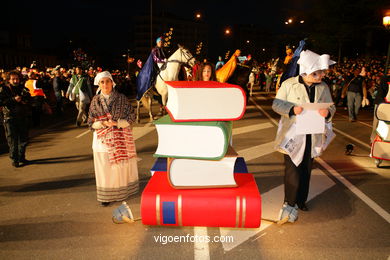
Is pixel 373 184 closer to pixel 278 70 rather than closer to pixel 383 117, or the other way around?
pixel 383 117

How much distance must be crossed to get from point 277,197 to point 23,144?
5.30 metres

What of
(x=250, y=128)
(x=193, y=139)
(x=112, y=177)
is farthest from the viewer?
(x=250, y=128)

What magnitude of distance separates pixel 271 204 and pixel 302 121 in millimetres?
1455

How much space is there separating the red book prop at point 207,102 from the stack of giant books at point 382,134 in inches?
175

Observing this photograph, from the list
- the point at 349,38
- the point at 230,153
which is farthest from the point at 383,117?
the point at 349,38

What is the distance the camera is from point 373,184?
5.77 meters

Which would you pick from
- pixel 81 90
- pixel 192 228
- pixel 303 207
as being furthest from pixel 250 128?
pixel 192 228

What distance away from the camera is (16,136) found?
6863mm

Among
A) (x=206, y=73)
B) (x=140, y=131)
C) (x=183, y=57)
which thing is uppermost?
(x=183, y=57)

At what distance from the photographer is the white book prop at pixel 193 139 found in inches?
119

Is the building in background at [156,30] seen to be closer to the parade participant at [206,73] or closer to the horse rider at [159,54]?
the horse rider at [159,54]

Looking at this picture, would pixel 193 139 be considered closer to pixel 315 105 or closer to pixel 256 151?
pixel 315 105

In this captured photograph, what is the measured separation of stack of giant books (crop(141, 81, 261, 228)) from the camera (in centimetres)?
299

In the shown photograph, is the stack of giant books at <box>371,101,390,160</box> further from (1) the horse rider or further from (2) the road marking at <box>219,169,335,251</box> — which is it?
(1) the horse rider
